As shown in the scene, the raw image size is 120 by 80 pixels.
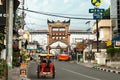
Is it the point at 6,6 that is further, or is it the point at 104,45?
the point at 104,45

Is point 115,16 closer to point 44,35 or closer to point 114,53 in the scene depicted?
point 114,53

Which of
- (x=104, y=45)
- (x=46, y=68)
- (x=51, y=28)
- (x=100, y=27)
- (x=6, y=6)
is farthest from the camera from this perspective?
(x=51, y=28)

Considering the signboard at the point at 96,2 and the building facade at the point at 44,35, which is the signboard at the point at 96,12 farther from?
the building facade at the point at 44,35

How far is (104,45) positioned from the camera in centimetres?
8238

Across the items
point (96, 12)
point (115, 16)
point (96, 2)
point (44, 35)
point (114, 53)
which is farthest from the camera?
point (44, 35)

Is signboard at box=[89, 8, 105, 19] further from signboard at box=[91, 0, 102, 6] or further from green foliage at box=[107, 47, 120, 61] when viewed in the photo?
green foliage at box=[107, 47, 120, 61]

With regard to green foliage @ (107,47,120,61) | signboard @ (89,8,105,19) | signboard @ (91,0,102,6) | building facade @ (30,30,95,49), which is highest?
signboard @ (91,0,102,6)

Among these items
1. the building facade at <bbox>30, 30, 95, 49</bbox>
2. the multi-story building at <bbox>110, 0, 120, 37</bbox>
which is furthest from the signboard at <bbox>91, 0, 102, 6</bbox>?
the building facade at <bbox>30, 30, 95, 49</bbox>

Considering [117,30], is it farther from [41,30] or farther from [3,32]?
[41,30]

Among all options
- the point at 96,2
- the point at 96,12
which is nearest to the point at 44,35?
the point at 96,2

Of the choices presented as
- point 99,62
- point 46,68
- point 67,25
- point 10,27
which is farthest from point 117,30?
point 67,25

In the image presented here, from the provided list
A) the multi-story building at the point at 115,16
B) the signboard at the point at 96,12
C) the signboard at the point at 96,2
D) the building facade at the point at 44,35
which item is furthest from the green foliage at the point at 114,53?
the building facade at the point at 44,35

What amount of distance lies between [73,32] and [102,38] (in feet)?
245

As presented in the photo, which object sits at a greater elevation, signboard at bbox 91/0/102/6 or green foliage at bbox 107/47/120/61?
signboard at bbox 91/0/102/6
